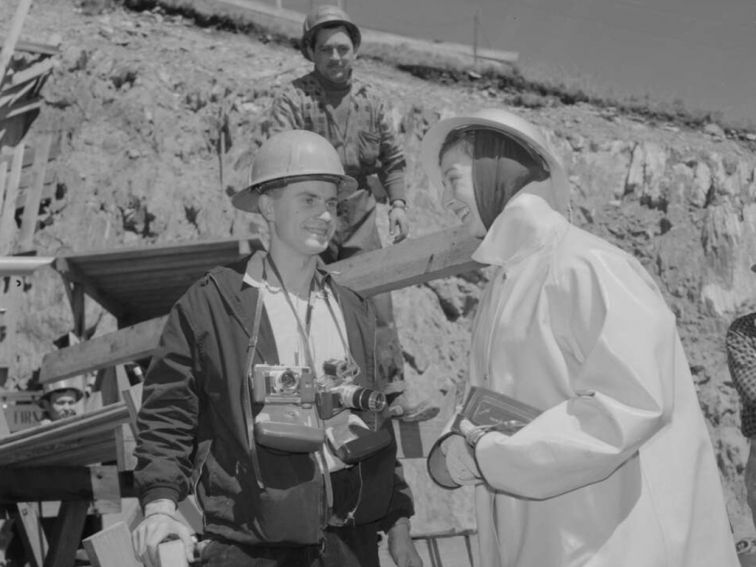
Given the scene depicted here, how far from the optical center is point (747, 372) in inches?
204

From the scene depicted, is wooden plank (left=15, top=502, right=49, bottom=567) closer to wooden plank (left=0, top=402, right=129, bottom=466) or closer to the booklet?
wooden plank (left=0, top=402, right=129, bottom=466)

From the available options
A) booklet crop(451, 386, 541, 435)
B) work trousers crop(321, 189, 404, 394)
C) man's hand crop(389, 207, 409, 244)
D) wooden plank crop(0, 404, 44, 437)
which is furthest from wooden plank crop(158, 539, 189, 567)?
wooden plank crop(0, 404, 44, 437)

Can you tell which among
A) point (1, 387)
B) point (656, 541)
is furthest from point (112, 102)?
point (656, 541)

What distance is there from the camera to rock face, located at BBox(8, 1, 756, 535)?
571 inches

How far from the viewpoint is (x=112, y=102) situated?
637 inches

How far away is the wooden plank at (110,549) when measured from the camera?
11.7 feet

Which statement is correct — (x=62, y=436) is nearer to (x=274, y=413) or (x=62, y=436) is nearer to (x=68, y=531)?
(x=68, y=531)

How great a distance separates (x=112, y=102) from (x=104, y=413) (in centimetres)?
1110

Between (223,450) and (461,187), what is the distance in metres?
1.06

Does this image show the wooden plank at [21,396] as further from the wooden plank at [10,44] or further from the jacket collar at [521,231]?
the jacket collar at [521,231]

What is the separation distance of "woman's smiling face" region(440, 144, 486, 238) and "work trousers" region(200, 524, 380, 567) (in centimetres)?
105

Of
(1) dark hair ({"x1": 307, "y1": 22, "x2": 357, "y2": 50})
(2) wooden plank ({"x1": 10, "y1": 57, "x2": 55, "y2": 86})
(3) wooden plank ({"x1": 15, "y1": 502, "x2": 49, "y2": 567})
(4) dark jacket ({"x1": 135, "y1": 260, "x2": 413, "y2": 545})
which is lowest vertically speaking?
(3) wooden plank ({"x1": 15, "y1": 502, "x2": 49, "y2": 567})

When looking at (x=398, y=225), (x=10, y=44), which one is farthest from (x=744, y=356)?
(x=10, y=44)

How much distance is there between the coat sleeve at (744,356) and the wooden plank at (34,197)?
10.7m
